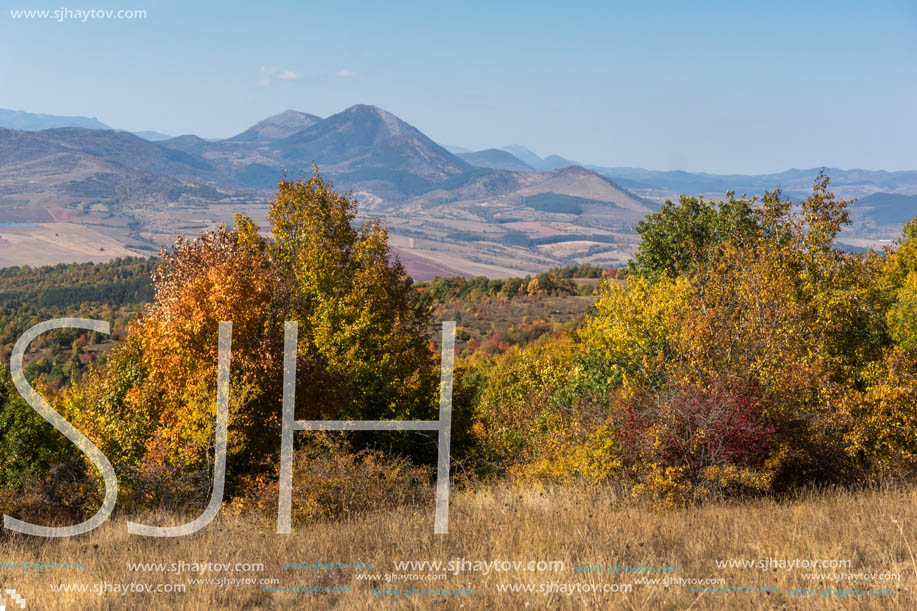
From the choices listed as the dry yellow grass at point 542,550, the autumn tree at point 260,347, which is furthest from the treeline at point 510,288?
the dry yellow grass at point 542,550

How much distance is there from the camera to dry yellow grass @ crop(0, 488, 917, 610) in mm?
7230

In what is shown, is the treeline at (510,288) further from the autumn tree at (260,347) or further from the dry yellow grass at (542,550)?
the dry yellow grass at (542,550)

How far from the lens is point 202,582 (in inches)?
330

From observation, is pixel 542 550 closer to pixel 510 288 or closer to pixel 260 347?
pixel 260 347

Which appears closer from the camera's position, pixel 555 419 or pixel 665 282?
pixel 555 419

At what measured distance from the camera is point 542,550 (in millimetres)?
8602

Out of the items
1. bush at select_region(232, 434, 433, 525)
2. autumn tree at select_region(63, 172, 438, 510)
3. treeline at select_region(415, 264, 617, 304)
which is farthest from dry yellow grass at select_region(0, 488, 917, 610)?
treeline at select_region(415, 264, 617, 304)

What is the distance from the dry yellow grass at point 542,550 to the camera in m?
7.23

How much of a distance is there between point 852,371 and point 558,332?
85.6 metres

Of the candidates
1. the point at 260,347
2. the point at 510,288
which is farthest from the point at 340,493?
the point at 510,288

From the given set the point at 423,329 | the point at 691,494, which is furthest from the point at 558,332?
the point at 691,494

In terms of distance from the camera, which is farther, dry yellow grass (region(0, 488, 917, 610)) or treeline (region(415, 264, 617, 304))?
treeline (region(415, 264, 617, 304))

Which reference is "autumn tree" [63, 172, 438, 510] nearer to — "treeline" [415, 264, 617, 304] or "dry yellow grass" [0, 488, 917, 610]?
"dry yellow grass" [0, 488, 917, 610]

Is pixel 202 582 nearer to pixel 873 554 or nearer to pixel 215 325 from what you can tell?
pixel 873 554
